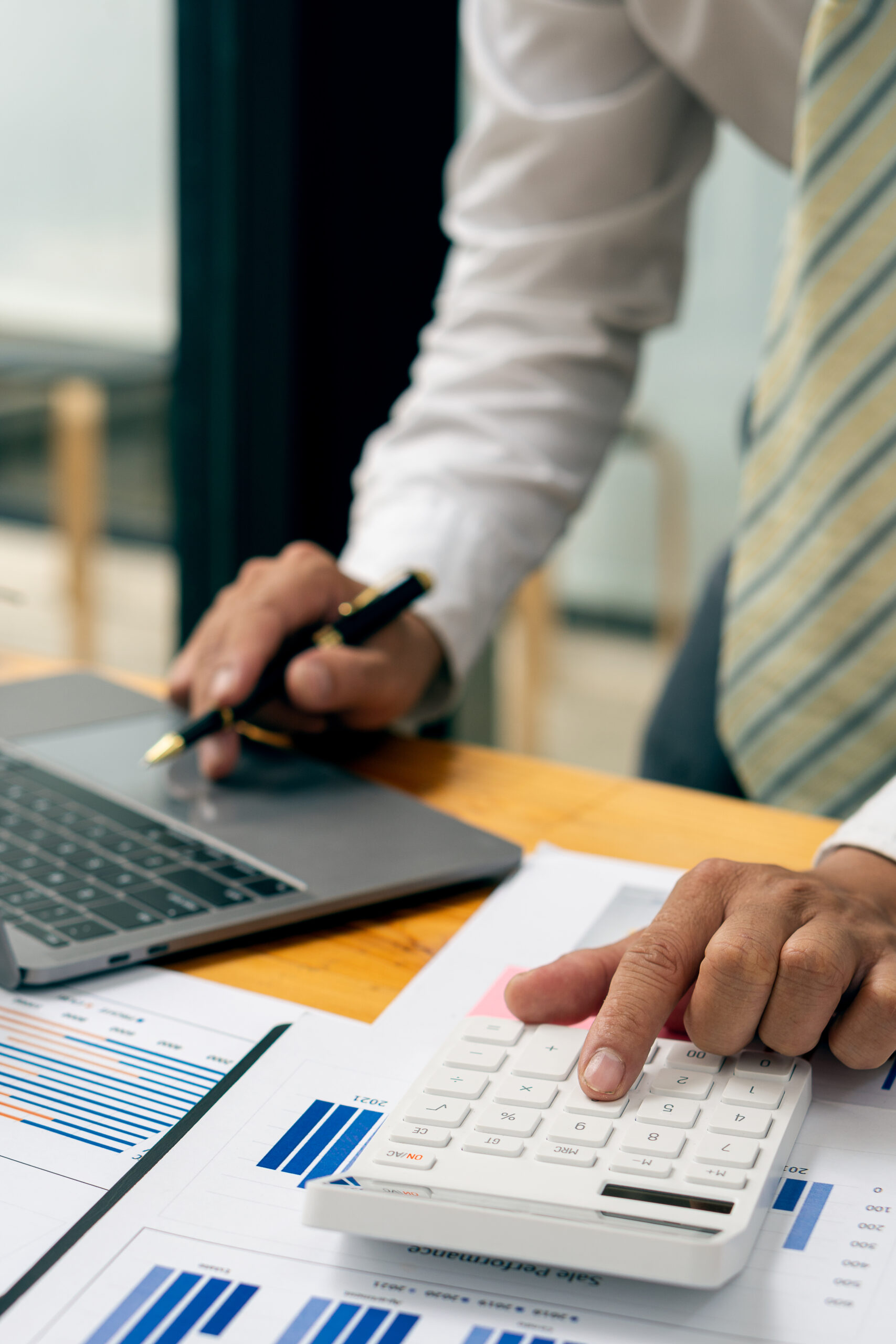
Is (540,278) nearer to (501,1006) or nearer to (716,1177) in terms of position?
(501,1006)

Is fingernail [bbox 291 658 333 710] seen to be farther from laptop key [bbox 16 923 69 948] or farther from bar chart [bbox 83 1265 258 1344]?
bar chart [bbox 83 1265 258 1344]

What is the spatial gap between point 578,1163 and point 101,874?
26 cm

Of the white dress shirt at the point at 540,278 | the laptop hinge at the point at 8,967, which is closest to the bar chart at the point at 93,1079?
the laptop hinge at the point at 8,967

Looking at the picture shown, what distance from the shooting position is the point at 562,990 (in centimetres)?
41

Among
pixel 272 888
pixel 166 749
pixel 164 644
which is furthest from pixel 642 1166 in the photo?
pixel 164 644

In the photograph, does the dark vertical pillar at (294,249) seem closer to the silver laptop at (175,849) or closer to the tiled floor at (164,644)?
the tiled floor at (164,644)

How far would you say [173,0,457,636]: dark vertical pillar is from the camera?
140cm

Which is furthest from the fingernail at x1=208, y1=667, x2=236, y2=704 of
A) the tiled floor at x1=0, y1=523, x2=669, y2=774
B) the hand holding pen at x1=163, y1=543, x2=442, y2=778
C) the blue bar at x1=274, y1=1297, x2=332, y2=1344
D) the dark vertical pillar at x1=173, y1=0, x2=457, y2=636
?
the dark vertical pillar at x1=173, y1=0, x2=457, y2=636

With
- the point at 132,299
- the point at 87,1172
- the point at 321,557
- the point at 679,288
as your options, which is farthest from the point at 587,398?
the point at 132,299

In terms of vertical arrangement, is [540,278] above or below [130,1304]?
above

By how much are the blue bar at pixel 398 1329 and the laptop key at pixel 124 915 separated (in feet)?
0.70

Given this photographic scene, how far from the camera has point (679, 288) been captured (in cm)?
93

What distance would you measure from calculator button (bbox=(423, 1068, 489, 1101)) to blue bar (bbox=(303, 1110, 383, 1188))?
0.07ft

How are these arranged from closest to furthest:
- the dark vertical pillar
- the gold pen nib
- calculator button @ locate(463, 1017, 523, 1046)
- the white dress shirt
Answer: calculator button @ locate(463, 1017, 523, 1046), the gold pen nib, the white dress shirt, the dark vertical pillar
